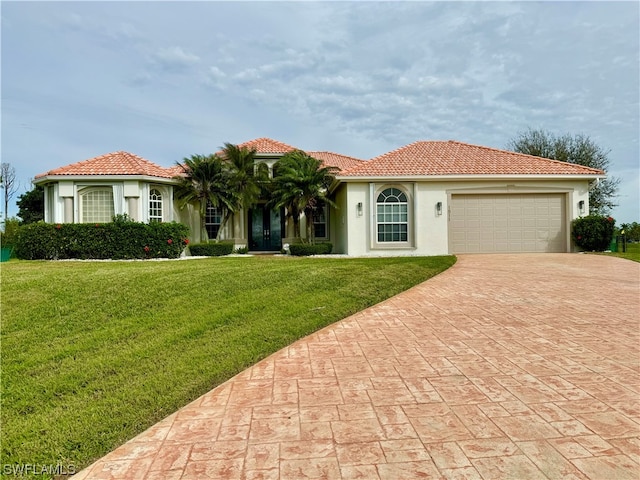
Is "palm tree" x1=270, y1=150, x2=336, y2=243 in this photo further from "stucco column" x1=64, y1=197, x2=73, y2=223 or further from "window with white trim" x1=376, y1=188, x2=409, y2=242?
"stucco column" x1=64, y1=197, x2=73, y2=223

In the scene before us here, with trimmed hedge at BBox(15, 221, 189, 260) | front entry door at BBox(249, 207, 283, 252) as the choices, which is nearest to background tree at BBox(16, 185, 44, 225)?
trimmed hedge at BBox(15, 221, 189, 260)

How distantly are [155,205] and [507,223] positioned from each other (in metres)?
16.5

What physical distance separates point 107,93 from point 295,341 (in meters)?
13.7

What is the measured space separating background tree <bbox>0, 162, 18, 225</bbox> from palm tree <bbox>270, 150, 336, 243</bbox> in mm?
39257

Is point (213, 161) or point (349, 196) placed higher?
point (213, 161)

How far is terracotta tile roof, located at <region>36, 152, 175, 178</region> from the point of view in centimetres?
1744

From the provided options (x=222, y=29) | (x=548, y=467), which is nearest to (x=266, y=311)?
(x=548, y=467)

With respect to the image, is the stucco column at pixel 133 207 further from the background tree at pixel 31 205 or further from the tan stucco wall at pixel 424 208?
the background tree at pixel 31 205

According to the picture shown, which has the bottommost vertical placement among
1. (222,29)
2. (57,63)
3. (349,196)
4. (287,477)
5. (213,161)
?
(287,477)

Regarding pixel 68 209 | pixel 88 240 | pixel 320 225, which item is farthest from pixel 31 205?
pixel 320 225

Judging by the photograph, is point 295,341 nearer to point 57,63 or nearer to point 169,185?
point 57,63

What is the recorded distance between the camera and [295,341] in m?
→ 5.32

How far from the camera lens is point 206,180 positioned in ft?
60.3

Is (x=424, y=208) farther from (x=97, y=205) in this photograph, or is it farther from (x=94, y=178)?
(x=97, y=205)
